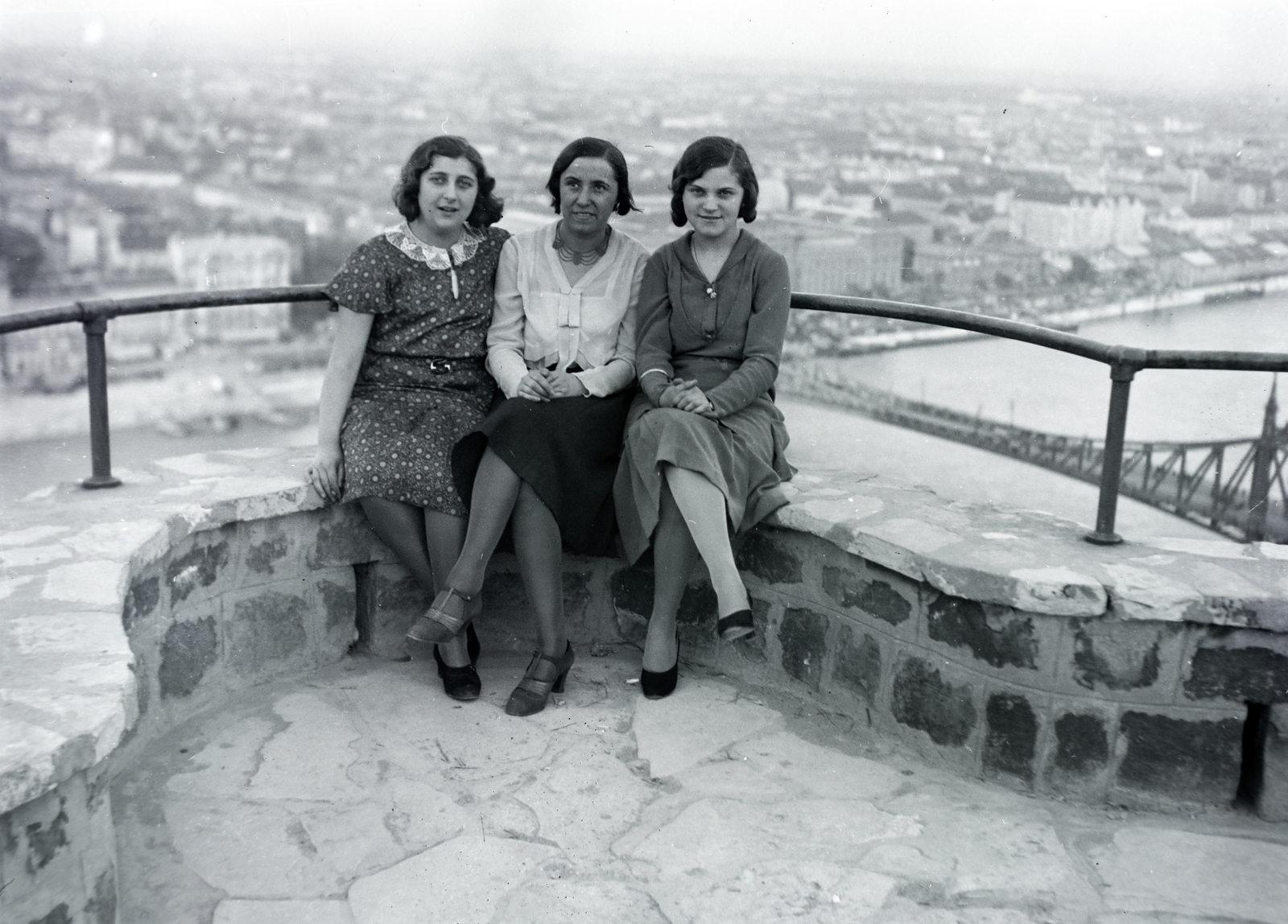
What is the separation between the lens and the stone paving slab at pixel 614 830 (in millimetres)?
1972

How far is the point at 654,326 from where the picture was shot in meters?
2.87

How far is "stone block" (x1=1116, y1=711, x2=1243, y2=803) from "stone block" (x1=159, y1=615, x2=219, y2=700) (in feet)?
6.70

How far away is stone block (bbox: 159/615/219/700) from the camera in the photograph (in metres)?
2.56

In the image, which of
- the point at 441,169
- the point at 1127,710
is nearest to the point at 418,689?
the point at 441,169

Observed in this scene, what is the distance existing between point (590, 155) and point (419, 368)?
0.70 meters

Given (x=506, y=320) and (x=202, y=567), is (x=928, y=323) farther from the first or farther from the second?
(x=202, y=567)

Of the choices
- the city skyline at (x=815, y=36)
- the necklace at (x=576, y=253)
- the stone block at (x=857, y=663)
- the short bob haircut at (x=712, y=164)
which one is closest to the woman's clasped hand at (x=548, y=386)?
the necklace at (x=576, y=253)

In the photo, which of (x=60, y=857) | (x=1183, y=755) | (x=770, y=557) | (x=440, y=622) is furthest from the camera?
(x=770, y=557)

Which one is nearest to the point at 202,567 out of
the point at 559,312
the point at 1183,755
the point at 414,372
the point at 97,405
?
the point at 97,405

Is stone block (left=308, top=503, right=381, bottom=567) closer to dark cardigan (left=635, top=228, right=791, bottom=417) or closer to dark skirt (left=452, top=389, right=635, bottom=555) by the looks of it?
dark skirt (left=452, top=389, right=635, bottom=555)

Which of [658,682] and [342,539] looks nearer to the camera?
[658,682]

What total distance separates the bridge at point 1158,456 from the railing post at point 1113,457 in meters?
11.7

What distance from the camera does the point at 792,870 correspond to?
2068 mm

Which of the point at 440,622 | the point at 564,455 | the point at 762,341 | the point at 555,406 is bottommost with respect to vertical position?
the point at 440,622
